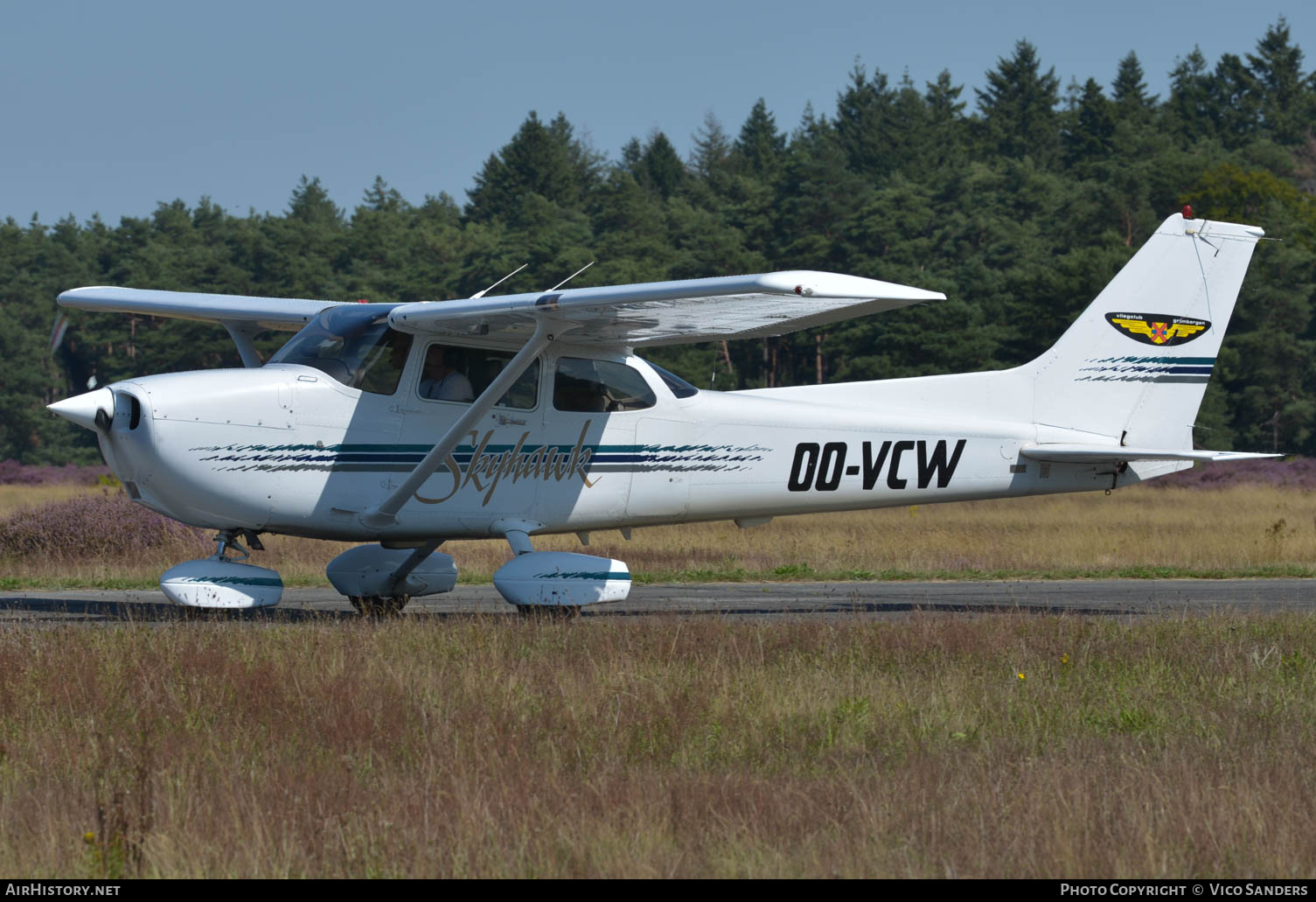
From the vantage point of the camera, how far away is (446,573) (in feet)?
39.5

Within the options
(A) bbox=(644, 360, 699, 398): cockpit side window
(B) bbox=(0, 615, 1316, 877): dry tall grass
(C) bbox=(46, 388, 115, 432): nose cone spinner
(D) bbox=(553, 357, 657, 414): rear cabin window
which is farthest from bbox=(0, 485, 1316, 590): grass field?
(B) bbox=(0, 615, 1316, 877): dry tall grass

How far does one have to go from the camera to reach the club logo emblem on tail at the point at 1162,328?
43.1 ft

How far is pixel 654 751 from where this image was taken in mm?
6148

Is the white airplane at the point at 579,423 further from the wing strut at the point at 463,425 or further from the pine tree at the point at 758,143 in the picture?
the pine tree at the point at 758,143

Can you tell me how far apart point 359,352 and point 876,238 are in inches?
2225

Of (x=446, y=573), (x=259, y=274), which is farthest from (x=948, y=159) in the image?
(x=446, y=573)

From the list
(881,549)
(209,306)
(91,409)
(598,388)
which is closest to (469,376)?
(598,388)

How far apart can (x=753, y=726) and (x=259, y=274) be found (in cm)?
7645

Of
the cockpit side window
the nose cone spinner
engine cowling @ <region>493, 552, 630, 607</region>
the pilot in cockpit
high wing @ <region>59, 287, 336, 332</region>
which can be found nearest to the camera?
the nose cone spinner

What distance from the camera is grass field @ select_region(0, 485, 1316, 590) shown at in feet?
55.5

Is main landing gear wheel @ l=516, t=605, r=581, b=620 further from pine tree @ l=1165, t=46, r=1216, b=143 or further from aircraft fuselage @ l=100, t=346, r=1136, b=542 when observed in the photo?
pine tree @ l=1165, t=46, r=1216, b=143

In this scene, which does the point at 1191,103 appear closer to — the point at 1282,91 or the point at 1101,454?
the point at 1282,91

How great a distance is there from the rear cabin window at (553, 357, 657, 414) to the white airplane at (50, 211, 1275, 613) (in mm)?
17

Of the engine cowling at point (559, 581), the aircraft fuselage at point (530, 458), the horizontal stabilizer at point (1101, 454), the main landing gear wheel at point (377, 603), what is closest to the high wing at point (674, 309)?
the aircraft fuselage at point (530, 458)
